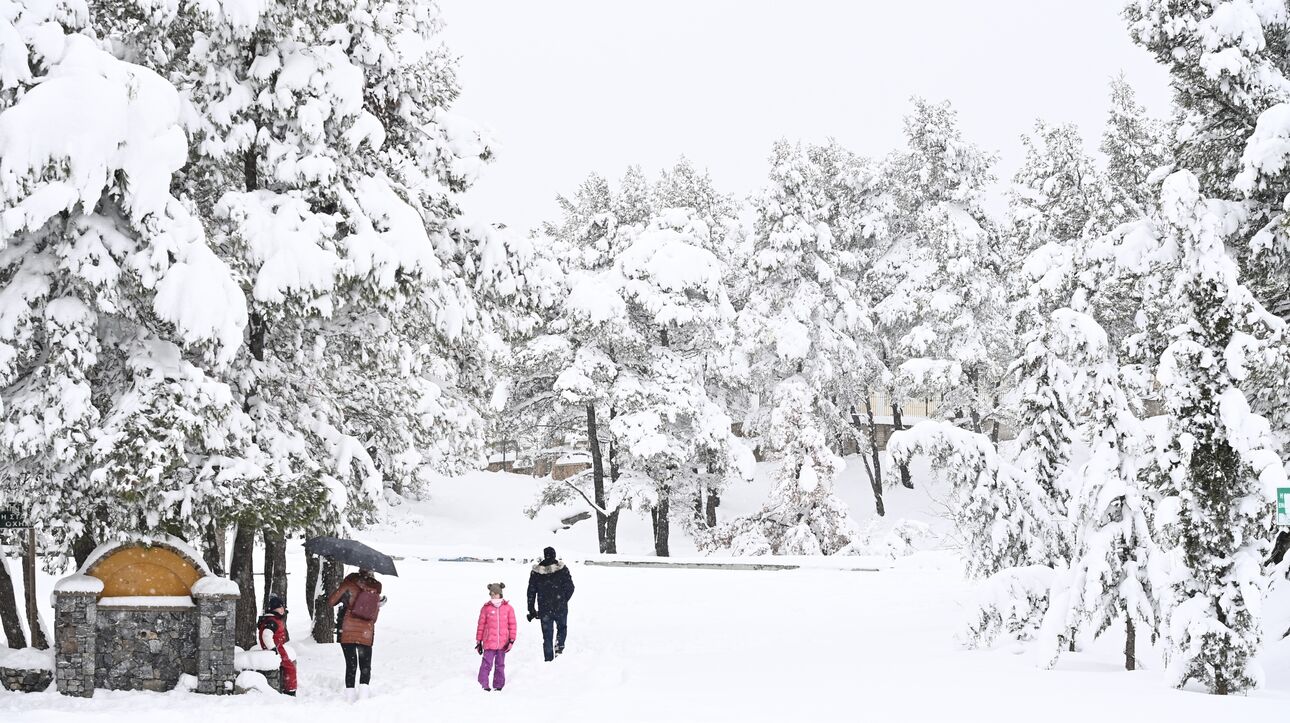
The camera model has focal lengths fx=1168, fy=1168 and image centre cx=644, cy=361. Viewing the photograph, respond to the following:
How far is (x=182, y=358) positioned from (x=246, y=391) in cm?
118

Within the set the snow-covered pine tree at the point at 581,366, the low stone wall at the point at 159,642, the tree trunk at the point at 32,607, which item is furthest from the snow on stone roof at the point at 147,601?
the snow-covered pine tree at the point at 581,366

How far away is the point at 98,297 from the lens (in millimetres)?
10961

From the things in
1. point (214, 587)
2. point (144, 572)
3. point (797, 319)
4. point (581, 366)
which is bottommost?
point (214, 587)

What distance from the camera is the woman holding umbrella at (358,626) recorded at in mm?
12562

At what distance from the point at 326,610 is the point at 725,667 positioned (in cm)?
633

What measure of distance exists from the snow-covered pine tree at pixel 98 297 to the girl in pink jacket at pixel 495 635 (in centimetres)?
298

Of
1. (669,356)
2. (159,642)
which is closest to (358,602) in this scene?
(159,642)

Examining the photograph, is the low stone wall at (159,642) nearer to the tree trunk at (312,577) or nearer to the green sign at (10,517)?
the green sign at (10,517)

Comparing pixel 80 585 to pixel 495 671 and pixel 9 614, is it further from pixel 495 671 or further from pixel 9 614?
pixel 495 671

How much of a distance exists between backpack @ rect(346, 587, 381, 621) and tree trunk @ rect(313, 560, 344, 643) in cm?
447

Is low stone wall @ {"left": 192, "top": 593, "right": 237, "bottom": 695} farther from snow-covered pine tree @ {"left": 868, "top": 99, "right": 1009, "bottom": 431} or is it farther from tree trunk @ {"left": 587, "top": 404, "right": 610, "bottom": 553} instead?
snow-covered pine tree @ {"left": 868, "top": 99, "right": 1009, "bottom": 431}

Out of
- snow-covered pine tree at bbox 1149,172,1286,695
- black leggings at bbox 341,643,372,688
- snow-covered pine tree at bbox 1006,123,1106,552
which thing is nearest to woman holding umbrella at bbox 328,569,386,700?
black leggings at bbox 341,643,372,688

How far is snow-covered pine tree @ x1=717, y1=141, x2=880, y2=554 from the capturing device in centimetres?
3491

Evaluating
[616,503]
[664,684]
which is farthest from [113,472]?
[616,503]
